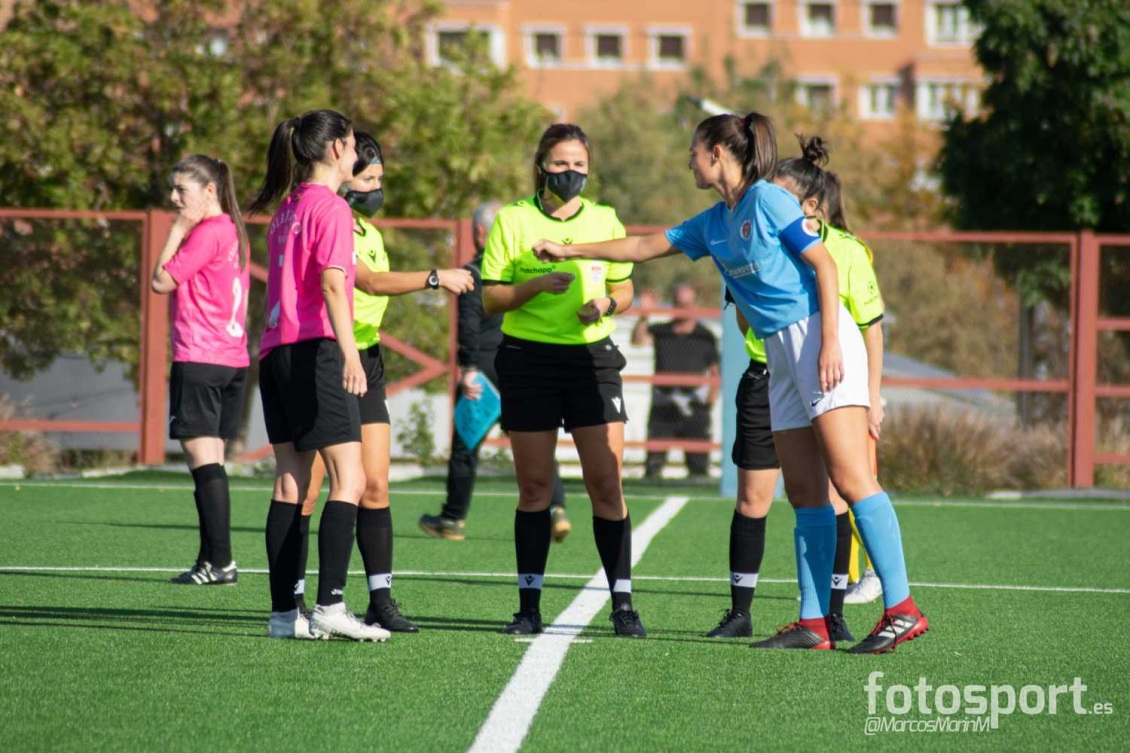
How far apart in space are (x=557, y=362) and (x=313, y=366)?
1014 mm

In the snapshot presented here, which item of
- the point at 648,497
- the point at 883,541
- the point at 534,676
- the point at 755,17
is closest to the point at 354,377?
the point at 534,676

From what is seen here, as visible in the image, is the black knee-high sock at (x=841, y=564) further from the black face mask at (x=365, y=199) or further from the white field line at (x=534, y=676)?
the black face mask at (x=365, y=199)

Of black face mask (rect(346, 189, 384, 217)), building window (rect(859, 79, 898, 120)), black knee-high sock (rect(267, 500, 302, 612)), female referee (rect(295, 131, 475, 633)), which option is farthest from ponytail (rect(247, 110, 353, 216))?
building window (rect(859, 79, 898, 120))

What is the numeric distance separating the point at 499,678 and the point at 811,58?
65412 mm

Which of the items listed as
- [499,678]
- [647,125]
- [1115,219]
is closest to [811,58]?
[647,125]

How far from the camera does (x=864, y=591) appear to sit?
7.73 m

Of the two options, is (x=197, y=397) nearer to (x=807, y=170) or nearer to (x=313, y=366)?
(x=313, y=366)

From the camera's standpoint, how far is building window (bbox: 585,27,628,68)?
221ft

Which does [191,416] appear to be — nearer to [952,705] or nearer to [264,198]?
[264,198]

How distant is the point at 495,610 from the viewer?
7.02 meters

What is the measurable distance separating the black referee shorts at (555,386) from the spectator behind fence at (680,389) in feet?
32.1

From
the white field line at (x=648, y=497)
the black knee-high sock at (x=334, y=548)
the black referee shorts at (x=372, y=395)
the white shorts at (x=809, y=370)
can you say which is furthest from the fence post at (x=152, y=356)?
the white shorts at (x=809, y=370)

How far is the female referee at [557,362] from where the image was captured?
632 cm

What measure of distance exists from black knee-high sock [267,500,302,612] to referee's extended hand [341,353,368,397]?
0.63 meters
